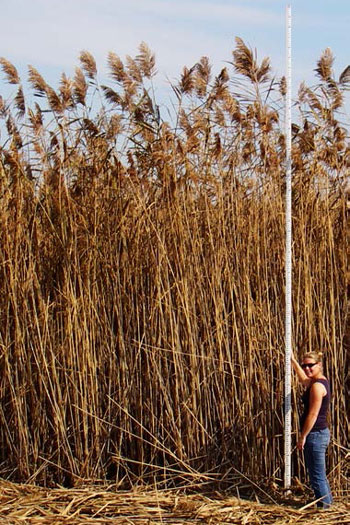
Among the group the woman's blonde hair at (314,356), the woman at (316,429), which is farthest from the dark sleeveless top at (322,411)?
the woman's blonde hair at (314,356)

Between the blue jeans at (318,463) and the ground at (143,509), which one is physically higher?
the blue jeans at (318,463)

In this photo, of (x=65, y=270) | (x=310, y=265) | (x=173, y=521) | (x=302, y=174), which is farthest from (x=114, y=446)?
(x=302, y=174)

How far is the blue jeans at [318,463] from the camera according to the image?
419 cm

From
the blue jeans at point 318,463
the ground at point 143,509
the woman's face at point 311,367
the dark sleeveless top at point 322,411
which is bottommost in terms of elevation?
the ground at point 143,509

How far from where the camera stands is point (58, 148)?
187 inches

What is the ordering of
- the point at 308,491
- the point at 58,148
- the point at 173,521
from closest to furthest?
the point at 173,521 → the point at 308,491 → the point at 58,148

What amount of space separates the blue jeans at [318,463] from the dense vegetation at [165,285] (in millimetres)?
261

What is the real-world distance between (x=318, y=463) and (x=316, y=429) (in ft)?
0.54

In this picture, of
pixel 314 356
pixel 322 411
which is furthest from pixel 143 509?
pixel 314 356

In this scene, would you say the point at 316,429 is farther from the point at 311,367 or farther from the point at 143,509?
the point at 143,509

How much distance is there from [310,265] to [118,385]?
1.24 meters

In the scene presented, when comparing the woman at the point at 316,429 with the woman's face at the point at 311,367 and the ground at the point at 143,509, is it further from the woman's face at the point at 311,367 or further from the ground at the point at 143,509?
the ground at the point at 143,509

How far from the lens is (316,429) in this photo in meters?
4.23

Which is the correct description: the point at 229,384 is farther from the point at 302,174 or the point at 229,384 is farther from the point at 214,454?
the point at 302,174
